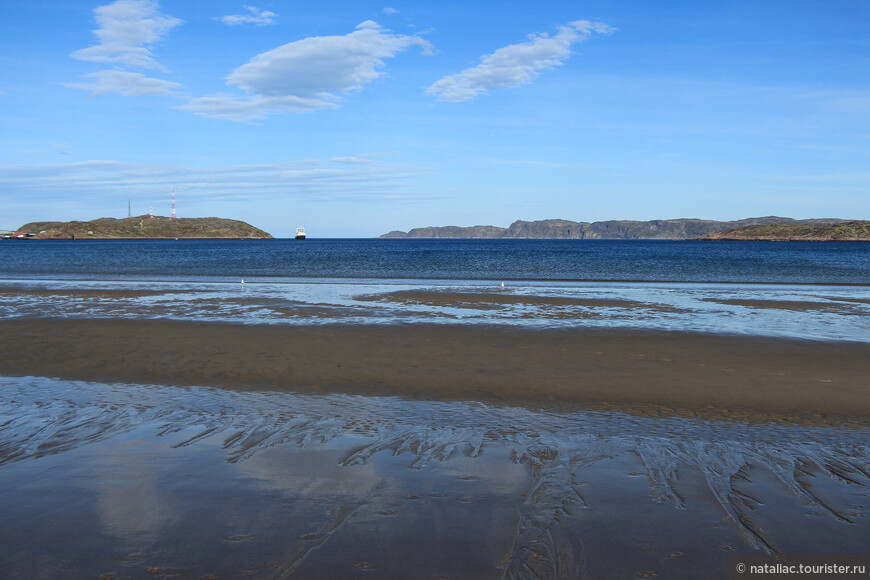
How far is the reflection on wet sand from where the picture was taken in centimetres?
460

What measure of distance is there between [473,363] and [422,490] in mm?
6678

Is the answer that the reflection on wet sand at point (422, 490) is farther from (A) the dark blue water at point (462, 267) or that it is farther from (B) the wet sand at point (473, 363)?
(A) the dark blue water at point (462, 267)

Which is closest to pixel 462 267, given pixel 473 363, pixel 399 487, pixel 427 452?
pixel 473 363

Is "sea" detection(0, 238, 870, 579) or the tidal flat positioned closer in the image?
"sea" detection(0, 238, 870, 579)

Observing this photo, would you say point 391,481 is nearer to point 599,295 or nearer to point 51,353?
point 51,353

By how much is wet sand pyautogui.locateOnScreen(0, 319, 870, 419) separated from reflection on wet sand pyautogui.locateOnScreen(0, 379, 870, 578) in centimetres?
143

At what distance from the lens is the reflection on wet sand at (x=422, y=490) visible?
4.60 meters

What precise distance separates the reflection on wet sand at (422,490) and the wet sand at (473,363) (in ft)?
4.69

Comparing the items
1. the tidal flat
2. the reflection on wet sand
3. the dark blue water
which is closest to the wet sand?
the tidal flat

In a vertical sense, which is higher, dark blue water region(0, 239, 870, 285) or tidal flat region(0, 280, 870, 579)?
dark blue water region(0, 239, 870, 285)

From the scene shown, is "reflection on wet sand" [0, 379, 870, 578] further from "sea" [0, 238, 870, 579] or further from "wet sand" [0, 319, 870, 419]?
"wet sand" [0, 319, 870, 419]

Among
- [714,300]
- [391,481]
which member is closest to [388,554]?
[391,481]

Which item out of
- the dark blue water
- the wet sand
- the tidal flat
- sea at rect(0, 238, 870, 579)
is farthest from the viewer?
the dark blue water

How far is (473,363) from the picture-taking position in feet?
40.8
